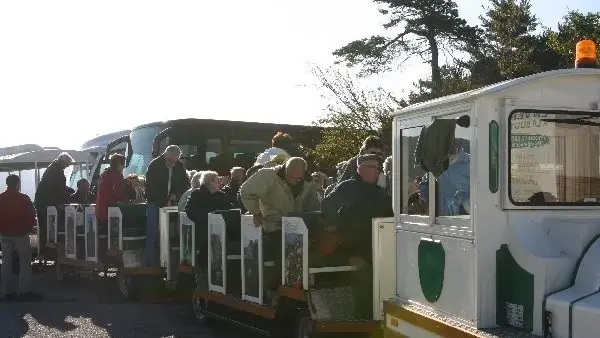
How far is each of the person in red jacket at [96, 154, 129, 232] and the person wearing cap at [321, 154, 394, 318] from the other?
19.7 ft

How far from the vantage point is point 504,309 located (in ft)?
16.3

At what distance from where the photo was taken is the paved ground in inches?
362

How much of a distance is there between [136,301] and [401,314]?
6715 millimetres

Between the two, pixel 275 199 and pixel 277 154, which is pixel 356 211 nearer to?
pixel 275 199

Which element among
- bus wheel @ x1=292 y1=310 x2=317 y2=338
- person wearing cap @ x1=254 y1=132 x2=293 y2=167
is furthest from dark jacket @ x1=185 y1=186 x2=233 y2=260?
bus wheel @ x1=292 y1=310 x2=317 y2=338

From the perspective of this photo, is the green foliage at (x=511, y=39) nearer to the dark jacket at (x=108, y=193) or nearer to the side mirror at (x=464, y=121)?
the dark jacket at (x=108, y=193)

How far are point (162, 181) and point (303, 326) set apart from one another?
187 inches

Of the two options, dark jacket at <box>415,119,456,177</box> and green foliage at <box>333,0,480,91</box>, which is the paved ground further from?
green foliage at <box>333,0,480,91</box>

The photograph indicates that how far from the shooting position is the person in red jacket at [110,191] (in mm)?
12141

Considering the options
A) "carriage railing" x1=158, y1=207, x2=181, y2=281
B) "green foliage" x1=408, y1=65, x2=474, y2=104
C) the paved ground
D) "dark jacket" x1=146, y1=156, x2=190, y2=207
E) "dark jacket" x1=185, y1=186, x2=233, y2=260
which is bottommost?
the paved ground

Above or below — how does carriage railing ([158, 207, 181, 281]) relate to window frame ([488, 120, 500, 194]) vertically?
below

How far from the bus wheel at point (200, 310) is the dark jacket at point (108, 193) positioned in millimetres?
2965

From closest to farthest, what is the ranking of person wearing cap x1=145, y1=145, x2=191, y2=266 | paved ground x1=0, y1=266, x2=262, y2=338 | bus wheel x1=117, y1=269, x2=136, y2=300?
paved ground x1=0, y1=266, x2=262, y2=338
person wearing cap x1=145, y1=145, x2=191, y2=266
bus wheel x1=117, y1=269, x2=136, y2=300

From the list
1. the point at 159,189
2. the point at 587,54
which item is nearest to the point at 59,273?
the point at 159,189
